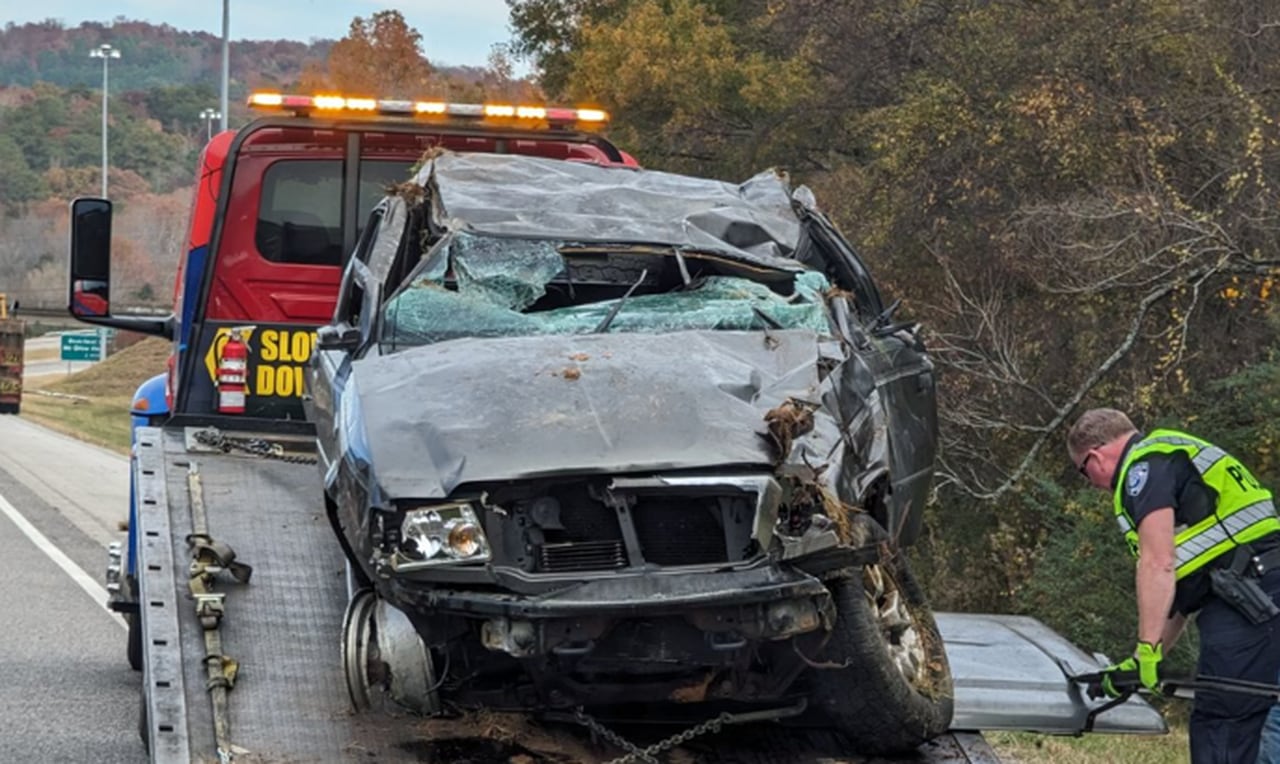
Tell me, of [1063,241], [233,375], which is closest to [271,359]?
[233,375]

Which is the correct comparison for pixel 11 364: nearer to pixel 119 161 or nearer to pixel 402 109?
pixel 402 109

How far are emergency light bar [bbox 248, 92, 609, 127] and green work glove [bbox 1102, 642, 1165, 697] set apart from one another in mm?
4083

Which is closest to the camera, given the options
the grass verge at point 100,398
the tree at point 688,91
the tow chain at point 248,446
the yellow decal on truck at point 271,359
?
the tow chain at point 248,446

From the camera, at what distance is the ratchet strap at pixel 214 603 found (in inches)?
204

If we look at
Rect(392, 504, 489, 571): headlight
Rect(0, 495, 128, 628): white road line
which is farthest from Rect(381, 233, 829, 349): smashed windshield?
Rect(0, 495, 128, 628): white road line

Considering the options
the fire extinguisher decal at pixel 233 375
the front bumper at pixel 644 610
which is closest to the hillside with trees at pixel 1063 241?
the fire extinguisher decal at pixel 233 375

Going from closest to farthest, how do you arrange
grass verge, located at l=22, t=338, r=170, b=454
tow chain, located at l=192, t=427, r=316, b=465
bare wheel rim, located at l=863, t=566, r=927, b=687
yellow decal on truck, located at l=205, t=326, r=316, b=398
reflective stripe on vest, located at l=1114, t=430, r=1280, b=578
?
bare wheel rim, located at l=863, t=566, r=927, b=687, reflective stripe on vest, located at l=1114, t=430, r=1280, b=578, tow chain, located at l=192, t=427, r=316, b=465, yellow decal on truck, located at l=205, t=326, r=316, b=398, grass verge, located at l=22, t=338, r=170, b=454

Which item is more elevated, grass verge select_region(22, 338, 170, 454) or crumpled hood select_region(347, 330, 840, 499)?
crumpled hood select_region(347, 330, 840, 499)

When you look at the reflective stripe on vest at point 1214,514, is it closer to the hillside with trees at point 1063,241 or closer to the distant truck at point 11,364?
the hillside with trees at point 1063,241

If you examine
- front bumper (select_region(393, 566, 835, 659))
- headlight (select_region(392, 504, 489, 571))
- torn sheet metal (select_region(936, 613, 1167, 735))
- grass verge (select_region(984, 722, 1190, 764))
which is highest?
headlight (select_region(392, 504, 489, 571))

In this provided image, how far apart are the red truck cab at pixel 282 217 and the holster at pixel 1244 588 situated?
4158 mm

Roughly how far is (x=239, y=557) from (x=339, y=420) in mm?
971

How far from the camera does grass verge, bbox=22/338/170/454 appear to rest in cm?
3981

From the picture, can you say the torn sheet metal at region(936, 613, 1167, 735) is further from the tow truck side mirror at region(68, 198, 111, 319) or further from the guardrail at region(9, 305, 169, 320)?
the guardrail at region(9, 305, 169, 320)
